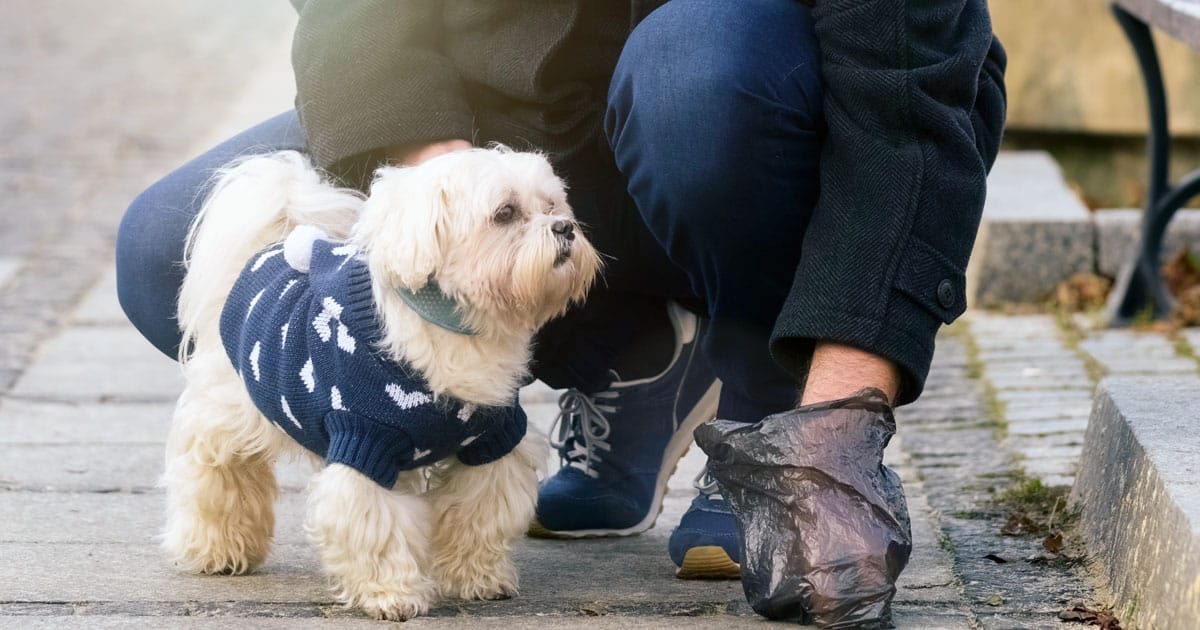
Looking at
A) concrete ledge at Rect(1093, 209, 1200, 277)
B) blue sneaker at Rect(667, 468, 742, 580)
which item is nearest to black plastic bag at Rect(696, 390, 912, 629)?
blue sneaker at Rect(667, 468, 742, 580)

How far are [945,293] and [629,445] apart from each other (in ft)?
2.62

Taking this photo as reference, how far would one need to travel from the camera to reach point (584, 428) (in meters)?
2.80

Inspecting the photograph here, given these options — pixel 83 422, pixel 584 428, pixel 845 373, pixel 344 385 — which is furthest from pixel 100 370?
pixel 845 373

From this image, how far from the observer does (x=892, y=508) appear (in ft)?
7.02

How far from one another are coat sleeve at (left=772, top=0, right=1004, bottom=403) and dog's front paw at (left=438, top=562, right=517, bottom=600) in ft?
1.96

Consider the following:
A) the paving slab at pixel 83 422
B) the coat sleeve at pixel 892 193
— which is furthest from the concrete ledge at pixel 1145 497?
the paving slab at pixel 83 422

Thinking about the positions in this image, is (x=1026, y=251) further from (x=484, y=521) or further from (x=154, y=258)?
(x=154, y=258)

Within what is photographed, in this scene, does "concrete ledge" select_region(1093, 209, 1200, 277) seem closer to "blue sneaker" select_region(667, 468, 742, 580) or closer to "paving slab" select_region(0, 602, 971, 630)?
"blue sneaker" select_region(667, 468, 742, 580)

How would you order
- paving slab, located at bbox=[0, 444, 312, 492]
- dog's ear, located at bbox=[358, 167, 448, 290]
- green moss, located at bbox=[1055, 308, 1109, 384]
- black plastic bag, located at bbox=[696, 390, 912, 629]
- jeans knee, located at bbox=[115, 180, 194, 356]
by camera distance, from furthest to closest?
green moss, located at bbox=[1055, 308, 1109, 384], paving slab, located at bbox=[0, 444, 312, 492], jeans knee, located at bbox=[115, 180, 194, 356], dog's ear, located at bbox=[358, 167, 448, 290], black plastic bag, located at bbox=[696, 390, 912, 629]

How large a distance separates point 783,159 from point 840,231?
18 centimetres

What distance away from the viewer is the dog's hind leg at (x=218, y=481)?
248cm

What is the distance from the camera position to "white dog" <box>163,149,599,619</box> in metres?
2.25

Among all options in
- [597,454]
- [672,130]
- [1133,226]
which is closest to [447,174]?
[672,130]

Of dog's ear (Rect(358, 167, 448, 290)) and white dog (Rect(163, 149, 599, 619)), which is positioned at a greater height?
dog's ear (Rect(358, 167, 448, 290))
